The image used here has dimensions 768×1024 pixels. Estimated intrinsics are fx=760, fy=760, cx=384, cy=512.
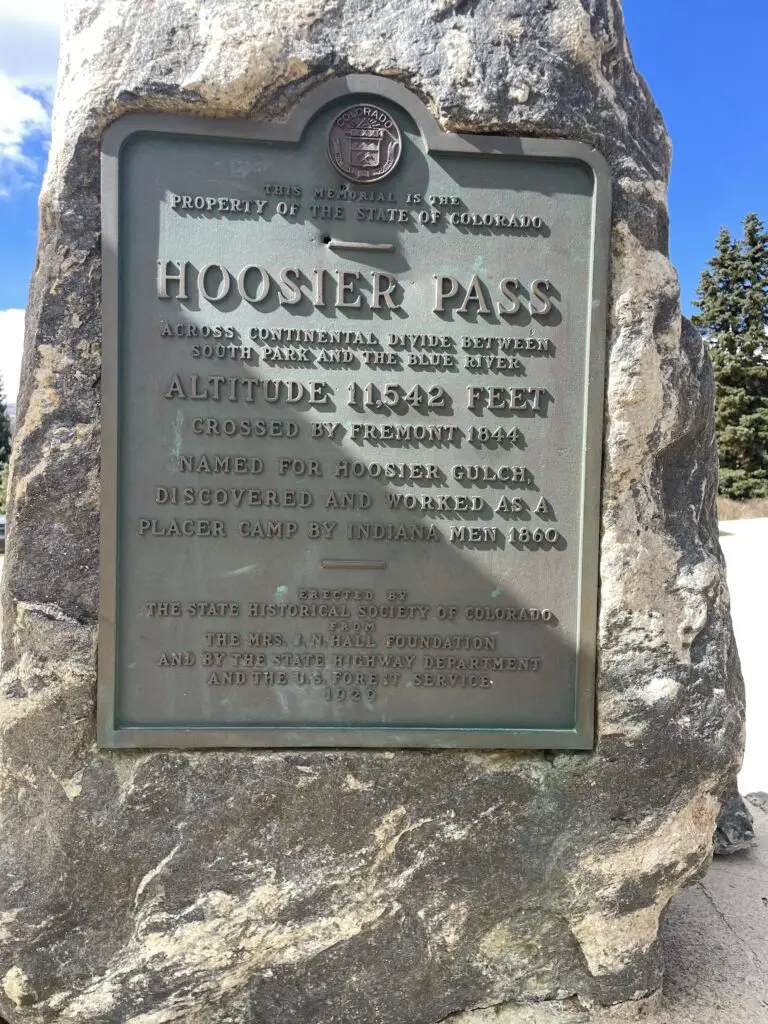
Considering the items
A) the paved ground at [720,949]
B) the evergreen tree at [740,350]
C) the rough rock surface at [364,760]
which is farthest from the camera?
the evergreen tree at [740,350]

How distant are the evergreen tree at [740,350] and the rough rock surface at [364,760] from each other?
24876 mm

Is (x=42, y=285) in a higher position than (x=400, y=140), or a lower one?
lower

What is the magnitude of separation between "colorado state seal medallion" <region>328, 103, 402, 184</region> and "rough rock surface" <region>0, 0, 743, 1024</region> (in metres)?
0.15

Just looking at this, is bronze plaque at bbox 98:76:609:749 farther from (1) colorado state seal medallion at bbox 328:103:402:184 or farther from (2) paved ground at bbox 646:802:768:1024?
(2) paved ground at bbox 646:802:768:1024

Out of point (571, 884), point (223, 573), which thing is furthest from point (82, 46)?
point (571, 884)

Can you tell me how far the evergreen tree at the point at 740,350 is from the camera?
2605 cm

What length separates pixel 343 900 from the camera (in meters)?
2.68

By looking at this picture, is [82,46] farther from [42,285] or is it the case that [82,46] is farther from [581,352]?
[581,352]

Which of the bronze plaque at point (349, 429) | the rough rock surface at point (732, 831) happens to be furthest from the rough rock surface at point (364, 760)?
the rough rock surface at point (732, 831)

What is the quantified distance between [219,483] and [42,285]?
89cm

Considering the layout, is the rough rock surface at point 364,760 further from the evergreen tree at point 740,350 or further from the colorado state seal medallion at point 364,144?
the evergreen tree at point 740,350

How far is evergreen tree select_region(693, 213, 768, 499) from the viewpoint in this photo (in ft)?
A: 85.5

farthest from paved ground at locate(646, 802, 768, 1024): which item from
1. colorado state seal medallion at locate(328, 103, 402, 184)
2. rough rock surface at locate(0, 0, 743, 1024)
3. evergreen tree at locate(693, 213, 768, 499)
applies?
evergreen tree at locate(693, 213, 768, 499)

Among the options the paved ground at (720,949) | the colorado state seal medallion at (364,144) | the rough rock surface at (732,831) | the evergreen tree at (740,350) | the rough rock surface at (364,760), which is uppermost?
the evergreen tree at (740,350)
